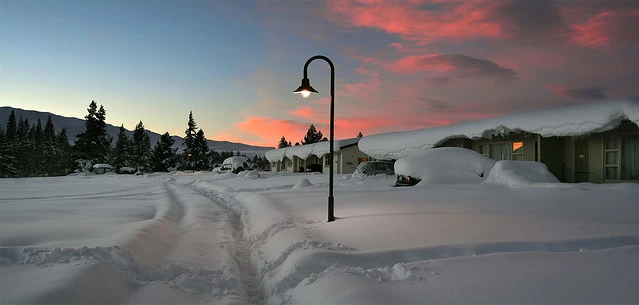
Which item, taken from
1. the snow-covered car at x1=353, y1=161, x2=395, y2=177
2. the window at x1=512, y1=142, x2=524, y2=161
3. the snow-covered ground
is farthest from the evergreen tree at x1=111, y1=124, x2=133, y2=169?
the window at x1=512, y1=142, x2=524, y2=161

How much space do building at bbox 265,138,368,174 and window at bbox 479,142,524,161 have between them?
1429 cm

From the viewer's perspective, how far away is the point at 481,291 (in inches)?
144

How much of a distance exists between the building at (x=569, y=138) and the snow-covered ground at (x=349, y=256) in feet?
18.2

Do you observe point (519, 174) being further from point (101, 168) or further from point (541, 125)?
point (101, 168)

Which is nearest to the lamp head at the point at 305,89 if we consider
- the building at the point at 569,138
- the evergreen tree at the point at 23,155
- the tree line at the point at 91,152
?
the building at the point at 569,138

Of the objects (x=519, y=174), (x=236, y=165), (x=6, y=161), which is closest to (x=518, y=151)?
(x=519, y=174)

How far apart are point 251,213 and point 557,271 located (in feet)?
28.2

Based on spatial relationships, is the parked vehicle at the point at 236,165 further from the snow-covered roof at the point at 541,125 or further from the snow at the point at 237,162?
the snow-covered roof at the point at 541,125

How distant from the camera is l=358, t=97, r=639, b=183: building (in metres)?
13.9

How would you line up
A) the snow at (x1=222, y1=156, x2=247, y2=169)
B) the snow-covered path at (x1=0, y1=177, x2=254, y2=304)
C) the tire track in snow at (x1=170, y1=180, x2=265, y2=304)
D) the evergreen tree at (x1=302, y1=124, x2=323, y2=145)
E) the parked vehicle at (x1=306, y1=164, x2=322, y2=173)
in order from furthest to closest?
the evergreen tree at (x1=302, y1=124, x2=323, y2=145) → the snow at (x1=222, y1=156, x2=247, y2=169) → the parked vehicle at (x1=306, y1=164, x2=322, y2=173) → the tire track in snow at (x1=170, y1=180, x2=265, y2=304) → the snow-covered path at (x1=0, y1=177, x2=254, y2=304)

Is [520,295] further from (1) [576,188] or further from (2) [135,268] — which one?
(1) [576,188]

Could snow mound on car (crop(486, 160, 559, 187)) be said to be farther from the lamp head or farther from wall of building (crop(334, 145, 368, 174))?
wall of building (crop(334, 145, 368, 174))

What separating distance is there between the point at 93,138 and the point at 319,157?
1803 inches

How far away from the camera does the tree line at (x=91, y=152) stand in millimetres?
61081
